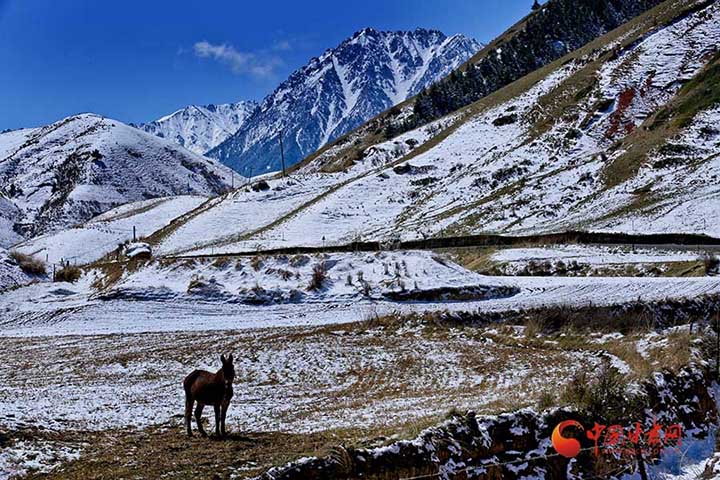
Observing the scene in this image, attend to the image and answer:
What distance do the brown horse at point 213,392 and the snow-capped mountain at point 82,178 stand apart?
457 ft

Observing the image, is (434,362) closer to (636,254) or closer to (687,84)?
(636,254)

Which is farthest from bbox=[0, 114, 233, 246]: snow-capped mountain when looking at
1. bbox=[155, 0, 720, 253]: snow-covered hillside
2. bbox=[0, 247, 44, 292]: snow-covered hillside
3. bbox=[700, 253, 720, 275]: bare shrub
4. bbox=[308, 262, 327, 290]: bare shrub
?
bbox=[700, 253, 720, 275]: bare shrub

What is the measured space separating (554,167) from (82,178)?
13736 cm

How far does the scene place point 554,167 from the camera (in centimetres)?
7006

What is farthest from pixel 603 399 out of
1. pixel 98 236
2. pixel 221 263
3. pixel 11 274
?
pixel 98 236

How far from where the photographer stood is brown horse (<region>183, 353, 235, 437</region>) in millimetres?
11164

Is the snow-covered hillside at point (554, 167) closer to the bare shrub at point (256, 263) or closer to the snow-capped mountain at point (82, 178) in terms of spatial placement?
the bare shrub at point (256, 263)

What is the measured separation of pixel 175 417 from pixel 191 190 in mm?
173249

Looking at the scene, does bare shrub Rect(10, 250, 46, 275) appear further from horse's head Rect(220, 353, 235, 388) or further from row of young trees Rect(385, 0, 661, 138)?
row of young trees Rect(385, 0, 661, 138)

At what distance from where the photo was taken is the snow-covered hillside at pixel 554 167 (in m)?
55.5

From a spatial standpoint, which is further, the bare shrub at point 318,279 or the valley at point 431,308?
the bare shrub at point 318,279

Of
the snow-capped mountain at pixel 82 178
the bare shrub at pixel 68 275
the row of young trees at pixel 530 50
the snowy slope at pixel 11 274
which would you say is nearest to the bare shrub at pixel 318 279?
the bare shrub at pixel 68 275

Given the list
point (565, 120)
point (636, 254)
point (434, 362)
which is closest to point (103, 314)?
point (434, 362)

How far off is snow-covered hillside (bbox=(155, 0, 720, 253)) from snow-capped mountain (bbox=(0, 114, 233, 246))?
3268 inches
